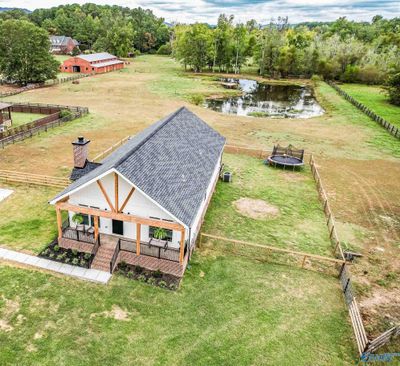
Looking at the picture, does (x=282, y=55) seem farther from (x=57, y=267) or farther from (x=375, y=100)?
(x=57, y=267)

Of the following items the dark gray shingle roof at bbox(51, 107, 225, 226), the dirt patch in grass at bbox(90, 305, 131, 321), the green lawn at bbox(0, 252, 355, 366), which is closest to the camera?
the green lawn at bbox(0, 252, 355, 366)

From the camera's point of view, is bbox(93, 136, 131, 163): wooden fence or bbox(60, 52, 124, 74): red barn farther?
bbox(60, 52, 124, 74): red barn

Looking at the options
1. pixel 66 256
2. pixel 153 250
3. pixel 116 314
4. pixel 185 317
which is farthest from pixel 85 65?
pixel 185 317

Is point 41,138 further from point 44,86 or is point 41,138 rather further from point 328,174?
point 44,86

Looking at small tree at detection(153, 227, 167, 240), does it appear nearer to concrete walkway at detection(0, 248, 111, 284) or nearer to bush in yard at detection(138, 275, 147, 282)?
bush in yard at detection(138, 275, 147, 282)

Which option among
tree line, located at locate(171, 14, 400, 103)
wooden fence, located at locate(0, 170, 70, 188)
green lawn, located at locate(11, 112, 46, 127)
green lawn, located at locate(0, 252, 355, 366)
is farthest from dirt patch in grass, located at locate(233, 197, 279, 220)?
tree line, located at locate(171, 14, 400, 103)
